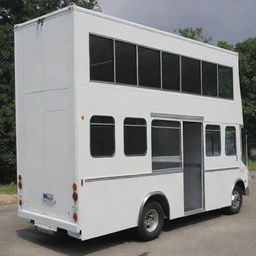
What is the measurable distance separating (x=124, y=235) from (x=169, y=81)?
3.16 meters

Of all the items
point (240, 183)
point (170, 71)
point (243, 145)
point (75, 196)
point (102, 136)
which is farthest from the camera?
point (243, 145)

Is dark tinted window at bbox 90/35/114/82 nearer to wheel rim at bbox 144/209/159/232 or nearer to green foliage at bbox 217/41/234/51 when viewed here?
wheel rim at bbox 144/209/159/232

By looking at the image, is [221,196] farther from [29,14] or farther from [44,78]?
[29,14]

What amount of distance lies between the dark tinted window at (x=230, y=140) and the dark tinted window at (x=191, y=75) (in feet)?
5.05

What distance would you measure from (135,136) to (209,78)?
2.94 metres

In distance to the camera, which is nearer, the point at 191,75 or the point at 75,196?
the point at 75,196

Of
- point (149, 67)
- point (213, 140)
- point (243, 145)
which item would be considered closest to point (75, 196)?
point (149, 67)

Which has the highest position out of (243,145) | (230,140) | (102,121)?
(102,121)

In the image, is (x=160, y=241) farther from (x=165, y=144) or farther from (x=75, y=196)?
(x=75, y=196)

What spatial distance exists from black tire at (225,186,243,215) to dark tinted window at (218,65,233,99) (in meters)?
2.33

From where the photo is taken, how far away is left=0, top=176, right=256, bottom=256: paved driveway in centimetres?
683

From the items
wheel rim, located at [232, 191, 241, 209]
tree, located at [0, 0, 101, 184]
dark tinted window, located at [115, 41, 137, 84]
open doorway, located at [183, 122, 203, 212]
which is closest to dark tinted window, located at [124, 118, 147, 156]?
dark tinted window, located at [115, 41, 137, 84]

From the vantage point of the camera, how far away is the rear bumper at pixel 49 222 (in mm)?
6383

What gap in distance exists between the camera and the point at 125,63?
23.9ft
